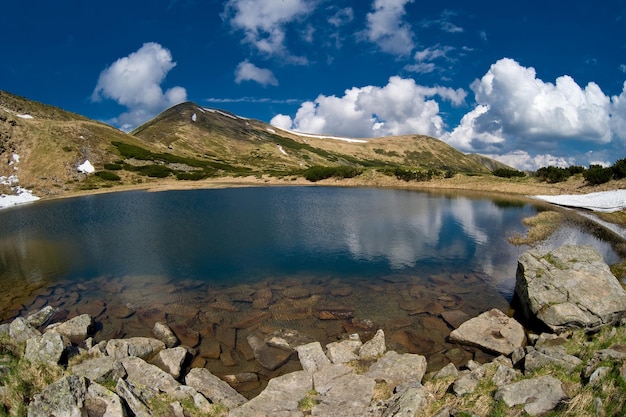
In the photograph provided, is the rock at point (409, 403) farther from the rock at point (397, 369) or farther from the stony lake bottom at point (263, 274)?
the stony lake bottom at point (263, 274)

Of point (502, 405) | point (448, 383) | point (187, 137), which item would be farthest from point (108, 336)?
point (187, 137)

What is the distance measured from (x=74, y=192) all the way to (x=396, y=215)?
7366 centimetres

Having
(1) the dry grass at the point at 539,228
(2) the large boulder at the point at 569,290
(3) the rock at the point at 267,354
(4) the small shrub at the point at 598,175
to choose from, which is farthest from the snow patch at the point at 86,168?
(4) the small shrub at the point at 598,175

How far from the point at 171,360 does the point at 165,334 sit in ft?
9.29

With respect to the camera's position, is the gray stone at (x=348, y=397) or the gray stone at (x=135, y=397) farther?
the gray stone at (x=348, y=397)

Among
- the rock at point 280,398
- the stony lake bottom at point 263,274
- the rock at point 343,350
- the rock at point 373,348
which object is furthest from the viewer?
the stony lake bottom at point 263,274

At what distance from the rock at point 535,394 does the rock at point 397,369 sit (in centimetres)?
366

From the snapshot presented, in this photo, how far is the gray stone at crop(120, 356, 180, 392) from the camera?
1215 centimetres

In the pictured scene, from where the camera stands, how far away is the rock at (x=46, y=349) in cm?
1288

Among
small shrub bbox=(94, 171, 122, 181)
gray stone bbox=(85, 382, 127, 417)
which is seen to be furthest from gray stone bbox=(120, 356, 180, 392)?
small shrub bbox=(94, 171, 122, 181)

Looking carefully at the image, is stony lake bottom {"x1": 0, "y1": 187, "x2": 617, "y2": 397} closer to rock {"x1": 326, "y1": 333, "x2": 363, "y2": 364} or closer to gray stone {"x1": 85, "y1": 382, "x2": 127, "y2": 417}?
rock {"x1": 326, "y1": 333, "x2": 363, "y2": 364}

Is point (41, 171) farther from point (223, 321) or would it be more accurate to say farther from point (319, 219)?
point (223, 321)

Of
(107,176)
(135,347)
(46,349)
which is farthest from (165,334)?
(107,176)

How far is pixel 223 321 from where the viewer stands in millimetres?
18844
